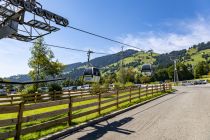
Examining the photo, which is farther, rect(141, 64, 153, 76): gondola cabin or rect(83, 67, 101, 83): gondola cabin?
rect(83, 67, 101, 83): gondola cabin

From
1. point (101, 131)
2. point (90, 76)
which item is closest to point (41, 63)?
point (90, 76)

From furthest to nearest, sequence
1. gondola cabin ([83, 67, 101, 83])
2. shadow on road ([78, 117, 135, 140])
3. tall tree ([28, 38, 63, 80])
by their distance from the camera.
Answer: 1. gondola cabin ([83, 67, 101, 83])
2. tall tree ([28, 38, 63, 80])
3. shadow on road ([78, 117, 135, 140])

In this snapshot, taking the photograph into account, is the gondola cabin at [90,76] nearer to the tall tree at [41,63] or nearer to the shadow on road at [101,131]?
the tall tree at [41,63]

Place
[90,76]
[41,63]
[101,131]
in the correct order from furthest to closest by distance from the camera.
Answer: [90,76]
[41,63]
[101,131]

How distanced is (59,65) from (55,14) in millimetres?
35046

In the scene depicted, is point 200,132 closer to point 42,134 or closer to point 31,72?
point 42,134

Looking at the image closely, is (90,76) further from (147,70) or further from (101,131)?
Result: (101,131)

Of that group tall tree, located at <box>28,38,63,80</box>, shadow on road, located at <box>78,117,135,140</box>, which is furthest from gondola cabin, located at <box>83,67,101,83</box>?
shadow on road, located at <box>78,117,135,140</box>

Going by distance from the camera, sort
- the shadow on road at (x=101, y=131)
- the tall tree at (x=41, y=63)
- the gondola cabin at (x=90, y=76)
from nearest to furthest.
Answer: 1. the shadow on road at (x=101, y=131)
2. the tall tree at (x=41, y=63)
3. the gondola cabin at (x=90, y=76)

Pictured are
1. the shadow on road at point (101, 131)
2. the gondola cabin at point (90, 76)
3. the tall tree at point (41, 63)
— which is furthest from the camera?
the gondola cabin at point (90, 76)

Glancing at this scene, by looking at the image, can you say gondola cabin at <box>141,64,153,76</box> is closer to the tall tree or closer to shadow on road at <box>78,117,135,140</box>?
the tall tree

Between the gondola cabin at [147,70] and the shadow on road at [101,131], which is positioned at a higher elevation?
the gondola cabin at [147,70]

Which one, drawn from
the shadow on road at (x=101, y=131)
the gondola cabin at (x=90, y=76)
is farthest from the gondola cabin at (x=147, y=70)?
the shadow on road at (x=101, y=131)

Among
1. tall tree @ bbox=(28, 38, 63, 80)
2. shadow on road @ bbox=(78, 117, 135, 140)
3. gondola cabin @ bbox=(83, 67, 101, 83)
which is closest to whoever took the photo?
shadow on road @ bbox=(78, 117, 135, 140)
